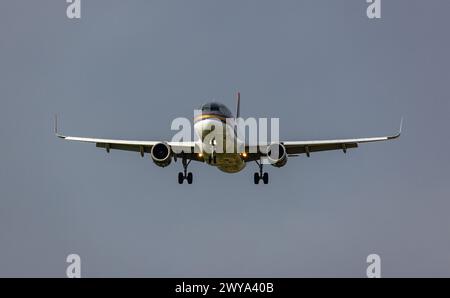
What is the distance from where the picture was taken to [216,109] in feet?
203

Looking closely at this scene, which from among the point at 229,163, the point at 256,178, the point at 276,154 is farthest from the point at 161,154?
the point at 256,178

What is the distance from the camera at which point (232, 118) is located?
6322 cm

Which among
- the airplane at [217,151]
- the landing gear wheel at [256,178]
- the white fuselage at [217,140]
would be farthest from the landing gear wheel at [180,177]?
the white fuselage at [217,140]

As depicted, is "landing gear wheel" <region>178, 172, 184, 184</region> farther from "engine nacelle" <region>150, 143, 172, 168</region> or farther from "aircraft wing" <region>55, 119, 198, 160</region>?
"engine nacelle" <region>150, 143, 172, 168</region>

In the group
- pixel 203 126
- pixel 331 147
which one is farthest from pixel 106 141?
pixel 331 147

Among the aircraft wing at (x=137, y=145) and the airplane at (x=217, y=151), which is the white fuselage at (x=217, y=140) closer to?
the airplane at (x=217, y=151)

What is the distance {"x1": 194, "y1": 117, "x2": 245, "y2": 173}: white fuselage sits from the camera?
6031cm

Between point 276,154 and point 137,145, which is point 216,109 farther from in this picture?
point 137,145

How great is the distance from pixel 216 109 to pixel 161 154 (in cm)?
490

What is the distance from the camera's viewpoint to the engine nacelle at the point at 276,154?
63906 mm
